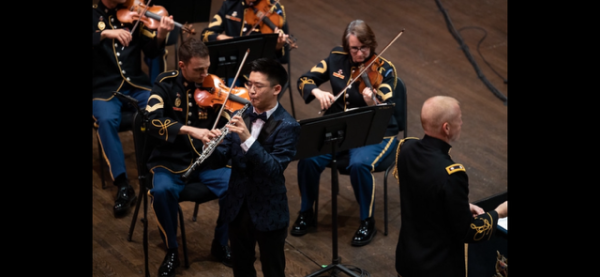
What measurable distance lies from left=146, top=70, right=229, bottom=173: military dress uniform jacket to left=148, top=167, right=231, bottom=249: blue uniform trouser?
78 millimetres

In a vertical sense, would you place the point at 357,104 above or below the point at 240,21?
below

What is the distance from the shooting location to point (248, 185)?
9.83 feet

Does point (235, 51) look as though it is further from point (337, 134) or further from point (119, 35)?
point (337, 134)

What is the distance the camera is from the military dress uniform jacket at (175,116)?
12.1 feet

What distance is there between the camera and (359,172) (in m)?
4.04

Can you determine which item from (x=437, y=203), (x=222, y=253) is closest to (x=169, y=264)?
(x=222, y=253)

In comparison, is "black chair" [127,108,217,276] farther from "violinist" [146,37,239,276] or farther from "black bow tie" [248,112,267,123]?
"black bow tie" [248,112,267,123]

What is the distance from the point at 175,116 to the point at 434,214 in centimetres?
171

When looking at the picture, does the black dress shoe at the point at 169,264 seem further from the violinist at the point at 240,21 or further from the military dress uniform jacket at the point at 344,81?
the violinist at the point at 240,21

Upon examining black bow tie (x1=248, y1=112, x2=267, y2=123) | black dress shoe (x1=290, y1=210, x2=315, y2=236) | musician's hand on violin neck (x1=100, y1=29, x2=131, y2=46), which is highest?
black bow tie (x1=248, y1=112, x2=267, y2=123)

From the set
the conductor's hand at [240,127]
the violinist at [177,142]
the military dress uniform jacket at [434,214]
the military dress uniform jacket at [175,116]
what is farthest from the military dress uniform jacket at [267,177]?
the military dress uniform jacket at [175,116]

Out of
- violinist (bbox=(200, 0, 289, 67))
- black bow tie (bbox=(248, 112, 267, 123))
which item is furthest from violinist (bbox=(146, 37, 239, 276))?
violinist (bbox=(200, 0, 289, 67))

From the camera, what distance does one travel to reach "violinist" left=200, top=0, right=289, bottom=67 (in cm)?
493
